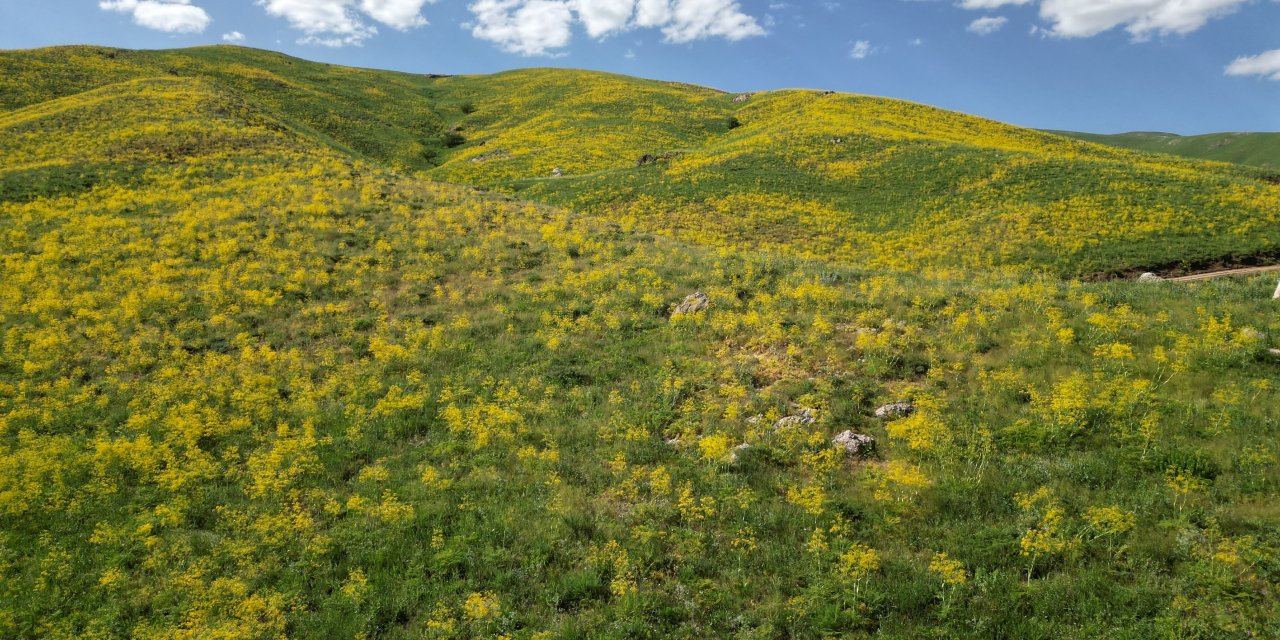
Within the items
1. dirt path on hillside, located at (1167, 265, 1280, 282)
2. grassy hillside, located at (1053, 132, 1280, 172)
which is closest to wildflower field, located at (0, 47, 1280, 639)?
dirt path on hillside, located at (1167, 265, 1280, 282)

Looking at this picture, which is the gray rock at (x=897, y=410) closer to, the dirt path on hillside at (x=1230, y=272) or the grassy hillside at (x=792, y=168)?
the grassy hillside at (x=792, y=168)

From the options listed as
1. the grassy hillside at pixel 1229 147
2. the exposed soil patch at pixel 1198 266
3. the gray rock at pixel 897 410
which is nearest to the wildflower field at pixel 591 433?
the gray rock at pixel 897 410

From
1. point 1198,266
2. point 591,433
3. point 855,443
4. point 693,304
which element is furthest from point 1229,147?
point 591,433

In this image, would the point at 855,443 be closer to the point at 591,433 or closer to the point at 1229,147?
the point at 591,433

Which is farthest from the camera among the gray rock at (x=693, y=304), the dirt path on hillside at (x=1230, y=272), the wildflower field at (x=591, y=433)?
the dirt path on hillside at (x=1230, y=272)

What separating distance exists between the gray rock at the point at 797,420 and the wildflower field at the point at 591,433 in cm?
13

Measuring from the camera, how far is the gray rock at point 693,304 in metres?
20.9

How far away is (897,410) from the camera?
13562 mm

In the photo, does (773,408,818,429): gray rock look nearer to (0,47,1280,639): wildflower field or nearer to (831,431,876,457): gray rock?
(0,47,1280,639): wildflower field

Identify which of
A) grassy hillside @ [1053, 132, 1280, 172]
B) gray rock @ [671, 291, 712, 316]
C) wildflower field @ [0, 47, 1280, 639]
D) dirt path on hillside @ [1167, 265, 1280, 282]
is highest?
grassy hillside @ [1053, 132, 1280, 172]

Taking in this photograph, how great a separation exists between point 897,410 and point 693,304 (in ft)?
30.1

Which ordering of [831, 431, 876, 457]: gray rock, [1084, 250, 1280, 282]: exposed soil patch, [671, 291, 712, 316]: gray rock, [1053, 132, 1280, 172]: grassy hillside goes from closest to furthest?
[831, 431, 876, 457]: gray rock, [671, 291, 712, 316]: gray rock, [1084, 250, 1280, 282]: exposed soil patch, [1053, 132, 1280, 172]: grassy hillside

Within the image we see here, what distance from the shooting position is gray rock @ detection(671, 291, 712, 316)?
20859 millimetres

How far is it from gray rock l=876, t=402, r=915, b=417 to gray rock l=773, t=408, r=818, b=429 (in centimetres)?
165
